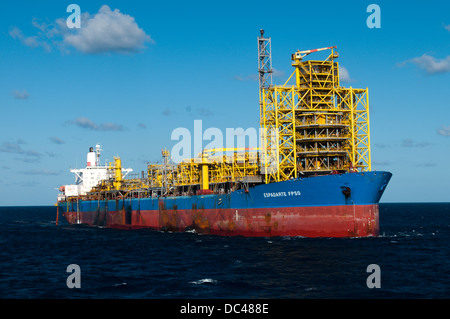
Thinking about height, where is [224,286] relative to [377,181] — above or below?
below

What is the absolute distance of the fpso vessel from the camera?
3938cm

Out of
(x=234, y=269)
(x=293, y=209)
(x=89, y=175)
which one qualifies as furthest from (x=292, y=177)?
(x=89, y=175)

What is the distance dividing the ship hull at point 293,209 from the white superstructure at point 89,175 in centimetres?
3497

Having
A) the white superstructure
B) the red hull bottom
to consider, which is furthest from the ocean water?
the white superstructure

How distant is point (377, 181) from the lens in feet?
127

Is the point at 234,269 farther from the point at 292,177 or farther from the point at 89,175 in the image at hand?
the point at 89,175

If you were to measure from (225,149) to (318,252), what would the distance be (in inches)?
897

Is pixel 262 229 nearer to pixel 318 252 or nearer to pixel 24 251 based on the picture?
pixel 318 252

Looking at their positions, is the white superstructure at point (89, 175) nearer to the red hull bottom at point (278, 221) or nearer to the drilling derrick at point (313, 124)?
the red hull bottom at point (278, 221)

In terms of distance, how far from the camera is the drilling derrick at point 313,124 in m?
45.4

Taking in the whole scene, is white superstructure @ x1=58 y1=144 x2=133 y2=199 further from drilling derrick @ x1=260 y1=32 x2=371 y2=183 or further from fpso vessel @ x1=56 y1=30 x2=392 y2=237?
drilling derrick @ x1=260 y1=32 x2=371 y2=183

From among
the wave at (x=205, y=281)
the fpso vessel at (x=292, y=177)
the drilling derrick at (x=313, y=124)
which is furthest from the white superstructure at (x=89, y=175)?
the wave at (x=205, y=281)

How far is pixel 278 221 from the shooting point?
4297cm
